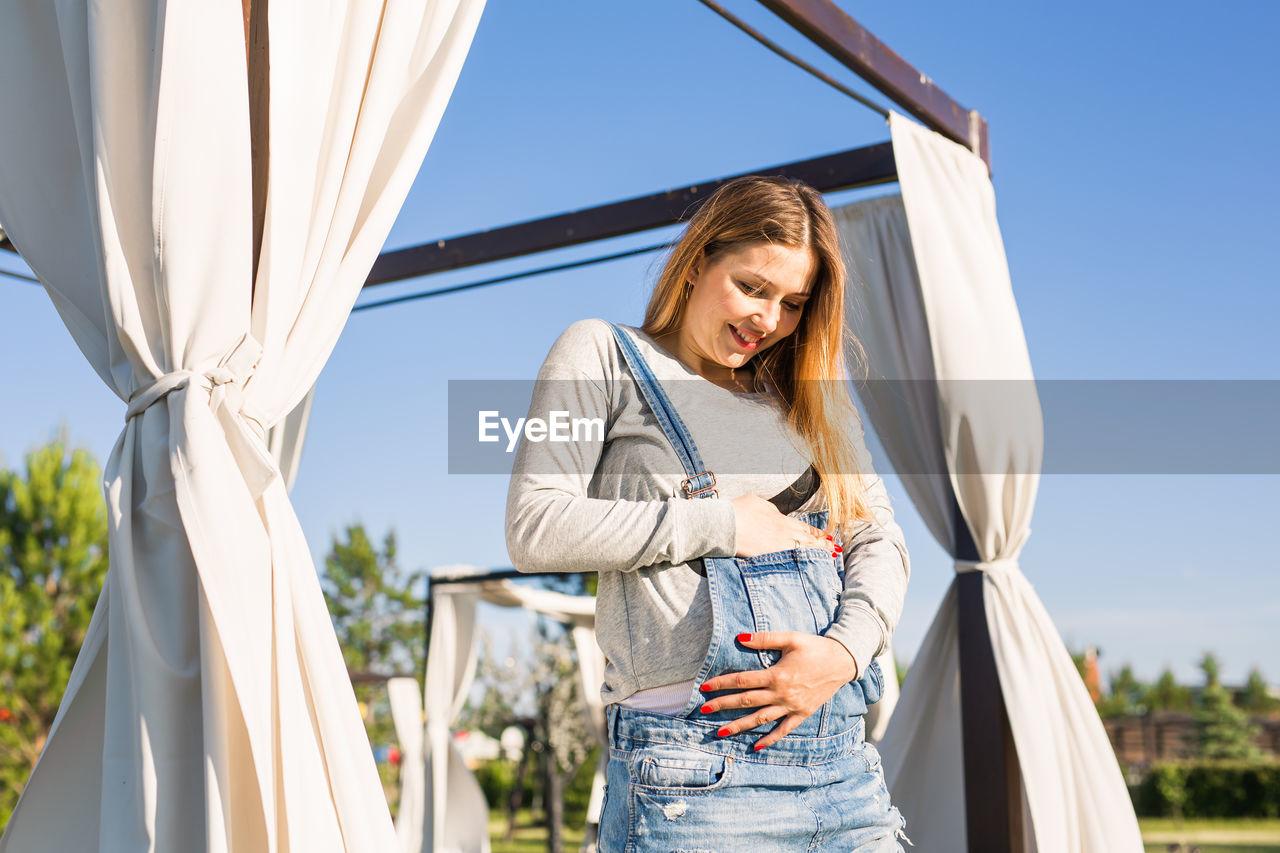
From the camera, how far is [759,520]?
1546 mm

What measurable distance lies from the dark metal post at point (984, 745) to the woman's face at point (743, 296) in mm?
1925

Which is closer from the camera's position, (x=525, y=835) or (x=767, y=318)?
(x=767, y=318)

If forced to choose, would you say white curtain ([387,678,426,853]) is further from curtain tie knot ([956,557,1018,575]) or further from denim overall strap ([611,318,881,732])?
denim overall strap ([611,318,881,732])

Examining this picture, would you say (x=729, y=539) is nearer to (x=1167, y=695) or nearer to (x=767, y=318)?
(x=767, y=318)

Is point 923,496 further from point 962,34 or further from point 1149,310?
point 1149,310

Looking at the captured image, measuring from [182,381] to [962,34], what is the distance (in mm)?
32746

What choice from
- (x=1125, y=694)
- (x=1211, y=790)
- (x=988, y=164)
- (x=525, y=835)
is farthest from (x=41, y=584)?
(x=1125, y=694)

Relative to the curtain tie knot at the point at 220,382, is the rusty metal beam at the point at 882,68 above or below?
above

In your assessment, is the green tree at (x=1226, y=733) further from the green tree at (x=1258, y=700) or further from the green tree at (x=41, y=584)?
the green tree at (x=41, y=584)

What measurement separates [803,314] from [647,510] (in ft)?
1.95

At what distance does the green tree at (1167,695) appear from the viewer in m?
28.5

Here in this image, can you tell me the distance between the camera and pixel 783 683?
1.45 metres

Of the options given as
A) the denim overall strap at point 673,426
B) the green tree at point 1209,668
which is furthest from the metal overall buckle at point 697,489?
the green tree at point 1209,668

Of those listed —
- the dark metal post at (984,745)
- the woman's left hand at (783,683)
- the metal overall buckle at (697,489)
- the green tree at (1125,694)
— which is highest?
the metal overall buckle at (697,489)
